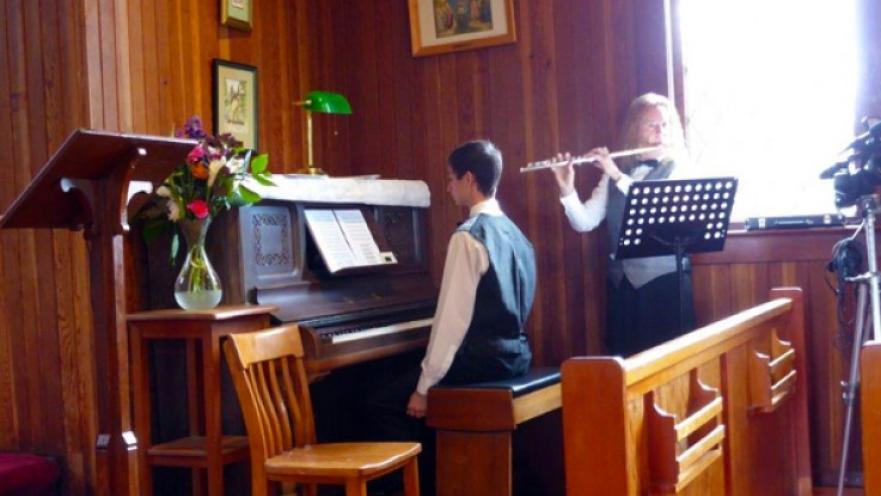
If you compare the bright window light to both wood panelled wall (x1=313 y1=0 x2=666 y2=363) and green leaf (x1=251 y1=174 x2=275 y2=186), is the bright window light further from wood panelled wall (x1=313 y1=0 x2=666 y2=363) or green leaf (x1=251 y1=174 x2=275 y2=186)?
green leaf (x1=251 y1=174 x2=275 y2=186)

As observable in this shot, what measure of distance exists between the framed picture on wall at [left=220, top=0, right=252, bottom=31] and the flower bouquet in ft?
2.86

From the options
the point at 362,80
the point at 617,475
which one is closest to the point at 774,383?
the point at 617,475

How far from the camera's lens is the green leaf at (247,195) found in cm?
370

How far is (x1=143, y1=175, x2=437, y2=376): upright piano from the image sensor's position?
3773 mm

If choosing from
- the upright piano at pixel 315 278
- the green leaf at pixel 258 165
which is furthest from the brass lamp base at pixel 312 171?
the green leaf at pixel 258 165

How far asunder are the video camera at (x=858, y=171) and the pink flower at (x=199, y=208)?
210cm

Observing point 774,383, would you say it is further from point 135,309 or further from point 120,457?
point 135,309

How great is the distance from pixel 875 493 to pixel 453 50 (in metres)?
3.39

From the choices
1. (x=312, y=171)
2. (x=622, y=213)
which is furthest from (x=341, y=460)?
(x=622, y=213)

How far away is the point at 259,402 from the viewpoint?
3.28 metres

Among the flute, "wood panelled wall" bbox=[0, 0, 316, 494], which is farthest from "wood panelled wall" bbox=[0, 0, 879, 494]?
the flute

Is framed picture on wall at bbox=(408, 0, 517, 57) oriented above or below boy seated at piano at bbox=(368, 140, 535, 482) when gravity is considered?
above

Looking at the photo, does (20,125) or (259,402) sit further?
(20,125)

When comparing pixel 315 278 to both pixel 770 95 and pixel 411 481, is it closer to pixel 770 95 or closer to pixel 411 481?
pixel 411 481
